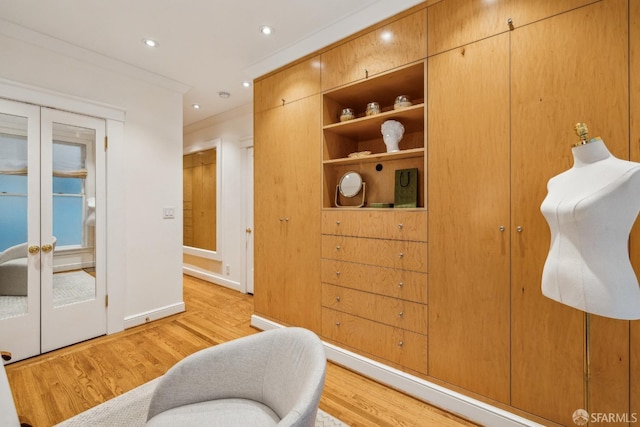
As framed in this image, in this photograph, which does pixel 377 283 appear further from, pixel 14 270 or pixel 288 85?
pixel 14 270

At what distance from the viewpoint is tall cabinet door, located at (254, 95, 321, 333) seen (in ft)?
8.23

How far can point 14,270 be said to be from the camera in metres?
2.31

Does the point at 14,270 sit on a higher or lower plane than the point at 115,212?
lower

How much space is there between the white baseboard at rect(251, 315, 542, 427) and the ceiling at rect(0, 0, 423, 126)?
2.55 meters

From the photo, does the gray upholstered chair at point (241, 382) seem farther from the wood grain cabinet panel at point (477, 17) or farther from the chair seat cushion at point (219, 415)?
the wood grain cabinet panel at point (477, 17)

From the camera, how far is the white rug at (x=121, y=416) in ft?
5.49

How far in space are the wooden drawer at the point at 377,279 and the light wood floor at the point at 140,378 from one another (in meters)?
0.67

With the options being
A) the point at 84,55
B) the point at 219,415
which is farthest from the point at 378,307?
the point at 84,55

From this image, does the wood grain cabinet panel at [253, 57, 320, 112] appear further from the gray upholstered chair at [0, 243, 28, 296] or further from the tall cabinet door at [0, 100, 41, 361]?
the gray upholstered chair at [0, 243, 28, 296]

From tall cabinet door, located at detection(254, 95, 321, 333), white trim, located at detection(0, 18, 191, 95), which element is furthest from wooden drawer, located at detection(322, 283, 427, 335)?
white trim, located at detection(0, 18, 191, 95)

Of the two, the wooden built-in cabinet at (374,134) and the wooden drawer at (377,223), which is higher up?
the wooden built-in cabinet at (374,134)

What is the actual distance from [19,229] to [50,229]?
0.60 ft

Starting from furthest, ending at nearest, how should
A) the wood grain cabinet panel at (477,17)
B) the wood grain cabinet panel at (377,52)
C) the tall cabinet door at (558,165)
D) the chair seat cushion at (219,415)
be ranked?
the wood grain cabinet panel at (377,52), the wood grain cabinet panel at (477,17), the tall cabinet door at (558,165), the chair seat cushion at (219,415)

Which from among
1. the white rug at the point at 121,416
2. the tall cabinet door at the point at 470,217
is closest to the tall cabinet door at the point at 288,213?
the white rug at the point at 121,416
